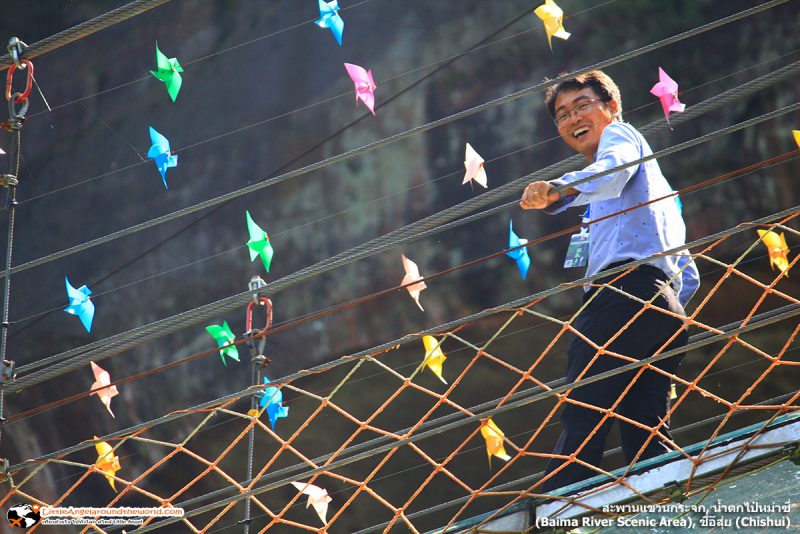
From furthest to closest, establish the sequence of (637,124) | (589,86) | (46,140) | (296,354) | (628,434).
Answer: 1. (46,140)
2. (296,354)
3. (637,124)
4. (589,86)
5. (628,434)

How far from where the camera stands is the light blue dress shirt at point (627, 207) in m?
2.16

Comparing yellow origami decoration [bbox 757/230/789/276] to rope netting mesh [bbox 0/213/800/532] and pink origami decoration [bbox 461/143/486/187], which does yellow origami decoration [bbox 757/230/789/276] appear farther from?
pink origami decoration [bbox 461/143/486/187]

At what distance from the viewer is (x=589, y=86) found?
241 centimetres

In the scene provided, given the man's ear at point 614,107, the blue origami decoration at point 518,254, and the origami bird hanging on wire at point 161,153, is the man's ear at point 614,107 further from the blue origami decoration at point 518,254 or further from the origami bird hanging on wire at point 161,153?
the origami bird hanging on wire at point 161,153

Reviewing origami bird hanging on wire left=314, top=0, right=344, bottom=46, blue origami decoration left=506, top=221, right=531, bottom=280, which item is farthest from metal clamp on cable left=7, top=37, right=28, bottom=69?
blue origami decoration left=506, top=221, right=531, bottom=280

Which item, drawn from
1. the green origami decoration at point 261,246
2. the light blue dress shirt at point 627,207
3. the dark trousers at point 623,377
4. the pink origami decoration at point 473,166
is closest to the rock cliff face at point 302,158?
the pink origami decoration at point 473,166

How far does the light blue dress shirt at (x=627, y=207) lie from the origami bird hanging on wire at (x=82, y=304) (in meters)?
2.29

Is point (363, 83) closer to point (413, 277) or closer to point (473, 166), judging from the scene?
point (473, 166)

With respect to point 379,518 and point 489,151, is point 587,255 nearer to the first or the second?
point 489,151

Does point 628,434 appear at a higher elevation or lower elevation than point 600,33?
lower

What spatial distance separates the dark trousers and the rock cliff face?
1.93 m

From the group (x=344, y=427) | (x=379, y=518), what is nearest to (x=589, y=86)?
(x=344, y=427)

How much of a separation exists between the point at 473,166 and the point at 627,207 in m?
1.88

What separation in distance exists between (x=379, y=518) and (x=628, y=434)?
2.65 metres
